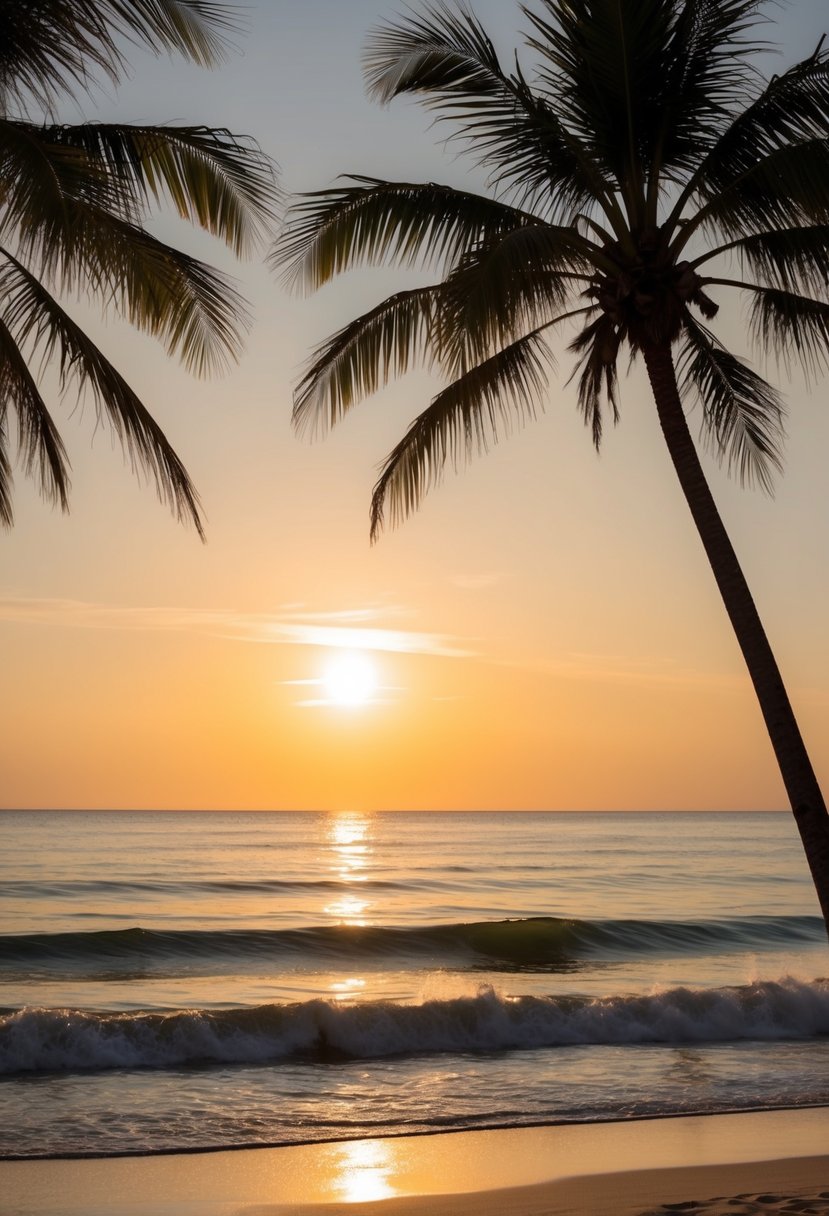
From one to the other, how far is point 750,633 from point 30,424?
5093 millimetres

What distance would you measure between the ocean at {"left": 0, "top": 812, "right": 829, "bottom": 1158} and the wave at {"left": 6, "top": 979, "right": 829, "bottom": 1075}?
0.03 metres

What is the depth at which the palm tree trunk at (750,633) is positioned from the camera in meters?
7.55

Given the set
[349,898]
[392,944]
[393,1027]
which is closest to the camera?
[393,1027]

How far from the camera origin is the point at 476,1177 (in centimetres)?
787

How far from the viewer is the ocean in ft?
34.0

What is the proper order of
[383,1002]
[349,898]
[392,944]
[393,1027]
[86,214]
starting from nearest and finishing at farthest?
[86,214], [393,1027], [383,1002], [392,944], [349,898]

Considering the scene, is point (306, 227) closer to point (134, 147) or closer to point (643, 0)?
point (134, 147)

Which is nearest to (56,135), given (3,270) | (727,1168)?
(3,270)

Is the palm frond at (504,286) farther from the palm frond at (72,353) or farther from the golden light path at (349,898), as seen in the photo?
the golden light path at (349,898)

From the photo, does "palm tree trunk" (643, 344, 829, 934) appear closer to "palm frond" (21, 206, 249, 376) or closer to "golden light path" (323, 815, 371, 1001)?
"palm frond" (21, 206, 249, 376)

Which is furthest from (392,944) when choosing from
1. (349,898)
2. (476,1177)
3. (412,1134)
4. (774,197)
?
(774,197)

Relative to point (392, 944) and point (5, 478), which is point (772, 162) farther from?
point (392, 944)

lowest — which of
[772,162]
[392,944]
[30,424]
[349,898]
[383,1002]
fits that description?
[392,944]

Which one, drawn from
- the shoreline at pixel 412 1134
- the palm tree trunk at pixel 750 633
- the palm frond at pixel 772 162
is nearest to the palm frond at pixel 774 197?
the palm frond at pixel 772 162
